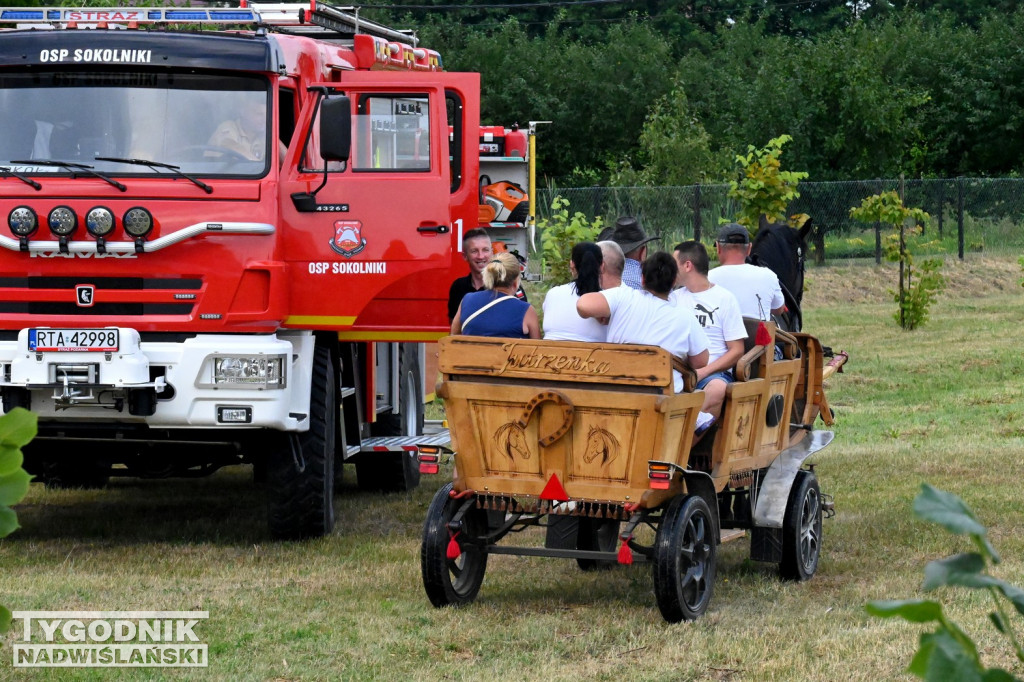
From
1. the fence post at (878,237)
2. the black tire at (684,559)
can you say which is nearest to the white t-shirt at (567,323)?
the black tire at (684,559)

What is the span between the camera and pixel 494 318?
23.8ft

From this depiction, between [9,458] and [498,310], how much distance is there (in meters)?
5.59

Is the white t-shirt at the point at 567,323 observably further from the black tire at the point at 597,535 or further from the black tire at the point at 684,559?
the black tire at the point at 684,559

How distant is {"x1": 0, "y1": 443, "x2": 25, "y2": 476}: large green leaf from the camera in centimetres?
171

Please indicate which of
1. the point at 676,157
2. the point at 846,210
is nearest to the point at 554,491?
the point at 846,210

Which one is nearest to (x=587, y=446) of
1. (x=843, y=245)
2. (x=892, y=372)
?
(x=892, y=372)

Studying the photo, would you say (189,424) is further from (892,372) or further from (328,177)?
(892,372)

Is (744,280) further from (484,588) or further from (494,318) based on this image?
(484,588)

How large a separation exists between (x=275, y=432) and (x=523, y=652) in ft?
9.48

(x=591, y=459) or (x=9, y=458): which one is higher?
(x=9, y=458)

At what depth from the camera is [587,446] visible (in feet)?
20.9

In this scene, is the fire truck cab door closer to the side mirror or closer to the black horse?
the side mirror

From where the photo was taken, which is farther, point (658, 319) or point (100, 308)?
point (100, 308)

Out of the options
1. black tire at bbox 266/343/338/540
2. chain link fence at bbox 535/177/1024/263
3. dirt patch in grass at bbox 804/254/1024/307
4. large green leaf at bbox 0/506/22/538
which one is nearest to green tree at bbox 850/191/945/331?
dirt patch in grass at bbox 804/254/1024/307
